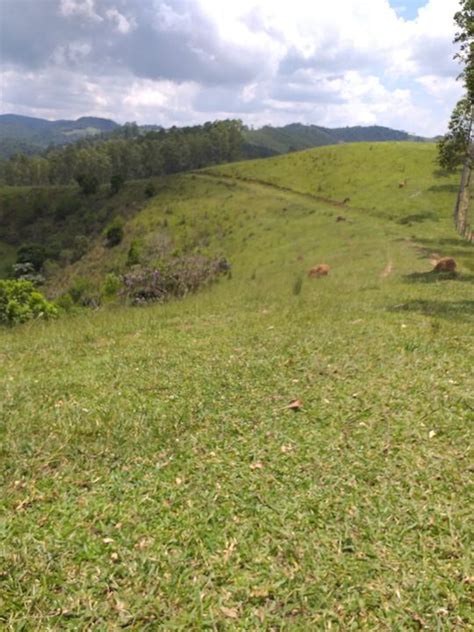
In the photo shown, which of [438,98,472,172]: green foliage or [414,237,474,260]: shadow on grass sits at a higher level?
[438,98,472,172]: green foliage

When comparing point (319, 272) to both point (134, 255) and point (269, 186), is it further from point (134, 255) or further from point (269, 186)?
point (269, 186)

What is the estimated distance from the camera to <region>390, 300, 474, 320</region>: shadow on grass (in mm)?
15500

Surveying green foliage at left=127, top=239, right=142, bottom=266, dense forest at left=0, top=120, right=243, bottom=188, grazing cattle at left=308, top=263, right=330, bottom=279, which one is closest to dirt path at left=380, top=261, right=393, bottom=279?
grazing cattle at left=308, top=263, right=330, bottom=279

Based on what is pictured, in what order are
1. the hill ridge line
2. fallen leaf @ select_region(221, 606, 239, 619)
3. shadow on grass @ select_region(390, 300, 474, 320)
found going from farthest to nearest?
the hill ridge line < shadow on grass @ select_region(390, 300, 474, 320) < fallen leaf @ select_region(221, 606, 239, 619)

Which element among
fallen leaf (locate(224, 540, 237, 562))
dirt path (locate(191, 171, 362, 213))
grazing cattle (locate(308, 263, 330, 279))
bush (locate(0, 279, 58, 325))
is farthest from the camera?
dirt path (locate(191, 171, 362, 213))

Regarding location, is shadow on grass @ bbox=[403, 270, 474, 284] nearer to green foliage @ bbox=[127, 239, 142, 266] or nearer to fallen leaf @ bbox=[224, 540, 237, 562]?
fallen leaf @ bbox=[224, 540, 237, 562]

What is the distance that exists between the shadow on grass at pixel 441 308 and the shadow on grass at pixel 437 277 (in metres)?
5.17

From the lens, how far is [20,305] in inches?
886

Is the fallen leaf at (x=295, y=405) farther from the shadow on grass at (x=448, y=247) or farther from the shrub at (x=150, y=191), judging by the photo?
the shrub at (x=150, y=191)

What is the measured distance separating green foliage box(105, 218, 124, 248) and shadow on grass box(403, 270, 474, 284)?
2288 inches

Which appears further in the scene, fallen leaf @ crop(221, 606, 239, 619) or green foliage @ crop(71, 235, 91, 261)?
green foliage @ crop(71, 235, 91, 261)

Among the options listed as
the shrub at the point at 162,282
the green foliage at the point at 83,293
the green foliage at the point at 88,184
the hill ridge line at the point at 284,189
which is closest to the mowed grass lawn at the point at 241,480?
the shrub at the point at 162,282

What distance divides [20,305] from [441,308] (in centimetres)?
1904

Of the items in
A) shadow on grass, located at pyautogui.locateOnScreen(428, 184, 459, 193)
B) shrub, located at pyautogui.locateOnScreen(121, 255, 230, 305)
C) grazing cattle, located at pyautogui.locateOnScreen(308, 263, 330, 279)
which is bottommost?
shrub, located at pyautogui.locateOnScreen(121, 255, 230, 305)
